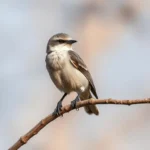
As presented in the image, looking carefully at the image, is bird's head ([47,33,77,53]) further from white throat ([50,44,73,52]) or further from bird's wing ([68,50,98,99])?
bird's wing ([68,50,98,99])

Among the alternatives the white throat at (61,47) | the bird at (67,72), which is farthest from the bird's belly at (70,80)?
the white throat at (61,47)

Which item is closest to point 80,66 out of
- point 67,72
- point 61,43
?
point 67,72

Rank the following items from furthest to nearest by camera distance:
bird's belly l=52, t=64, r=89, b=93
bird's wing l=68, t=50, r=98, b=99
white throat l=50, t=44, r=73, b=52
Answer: white throat l=50, t=44, r=73, b=52
bird's wing l=68, t=50, r=98, b=99
bird's belly l=52, t=64, r=89, b=93

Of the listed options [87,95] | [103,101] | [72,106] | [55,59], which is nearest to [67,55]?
[55,59]

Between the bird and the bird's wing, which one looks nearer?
the bird

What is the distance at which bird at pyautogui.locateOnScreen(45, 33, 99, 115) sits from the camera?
400 cm

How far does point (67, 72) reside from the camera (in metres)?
4.03

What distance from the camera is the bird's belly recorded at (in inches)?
157

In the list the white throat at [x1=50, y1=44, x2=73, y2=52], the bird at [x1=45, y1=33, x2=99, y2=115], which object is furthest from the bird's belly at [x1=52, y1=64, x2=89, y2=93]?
the white throat at [x1=50, y1=44, x2=73, y2=52]

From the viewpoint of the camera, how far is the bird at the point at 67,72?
400 cm

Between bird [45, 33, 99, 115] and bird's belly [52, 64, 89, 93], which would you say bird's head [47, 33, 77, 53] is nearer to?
bird [45, 33, 99, 115]

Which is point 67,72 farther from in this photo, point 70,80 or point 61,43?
point 61,43

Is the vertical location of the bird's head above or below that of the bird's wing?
above

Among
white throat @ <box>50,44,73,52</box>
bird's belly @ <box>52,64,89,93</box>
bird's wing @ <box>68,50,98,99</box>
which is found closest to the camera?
bird's belly @ <box>52,64,89,93</box>
